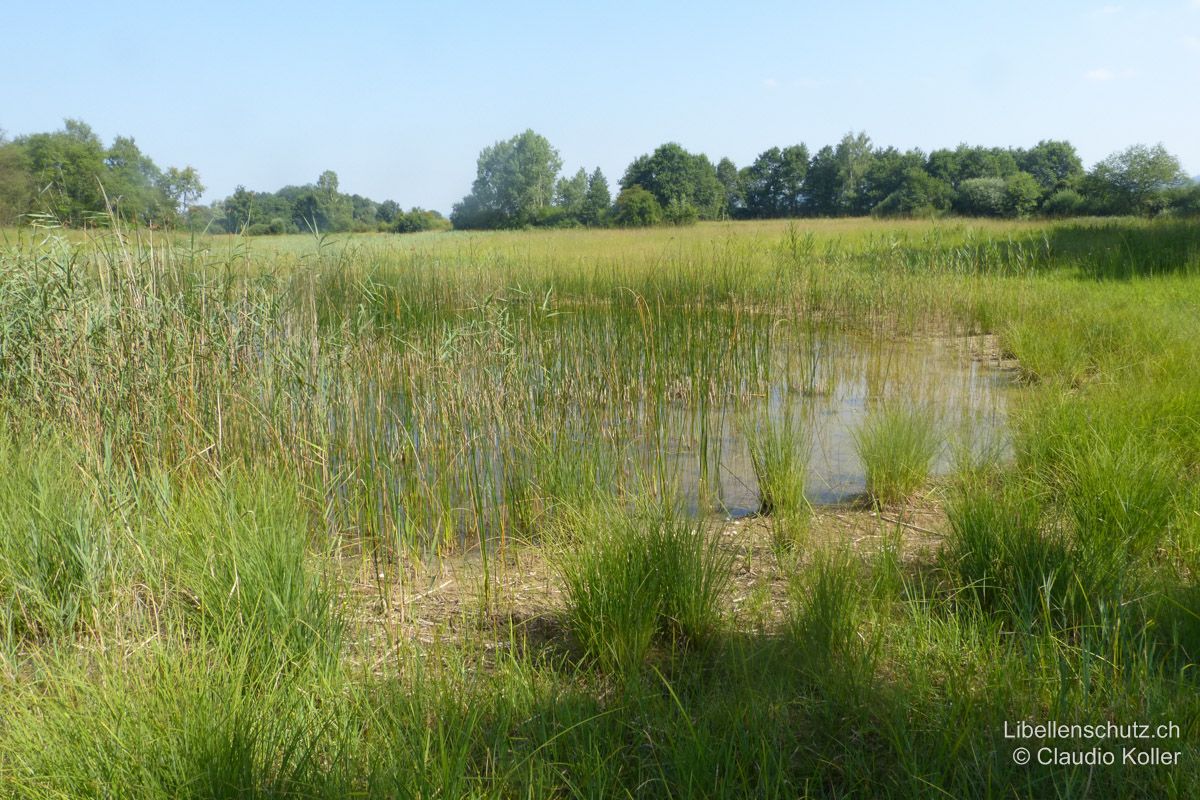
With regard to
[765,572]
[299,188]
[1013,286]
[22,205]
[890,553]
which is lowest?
[765,572]

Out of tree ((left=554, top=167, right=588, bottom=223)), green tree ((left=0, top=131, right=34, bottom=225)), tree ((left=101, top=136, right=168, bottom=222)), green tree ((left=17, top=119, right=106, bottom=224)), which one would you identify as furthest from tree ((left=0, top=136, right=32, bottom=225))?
tree ((left=554, top=167, right=588, bottom=223))

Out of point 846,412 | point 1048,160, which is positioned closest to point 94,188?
point 846,412

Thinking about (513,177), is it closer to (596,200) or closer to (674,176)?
(596,200)

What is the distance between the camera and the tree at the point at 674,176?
44812 millimetres

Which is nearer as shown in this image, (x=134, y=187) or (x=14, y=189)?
(x=134, y=187)

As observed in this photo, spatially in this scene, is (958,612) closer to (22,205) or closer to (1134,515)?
(1134,515)

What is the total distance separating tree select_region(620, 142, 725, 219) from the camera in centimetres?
4481

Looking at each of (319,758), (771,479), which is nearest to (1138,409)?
(771,479)

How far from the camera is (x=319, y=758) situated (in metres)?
Answer: 1.51

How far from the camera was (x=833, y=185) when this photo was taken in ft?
160

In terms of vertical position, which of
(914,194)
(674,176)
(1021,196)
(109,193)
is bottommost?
(109,193)

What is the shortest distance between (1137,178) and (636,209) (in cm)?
1624

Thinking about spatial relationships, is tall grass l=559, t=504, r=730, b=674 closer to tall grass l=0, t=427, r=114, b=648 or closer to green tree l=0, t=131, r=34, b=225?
tall grass l=0, t=427, r=114, b=648

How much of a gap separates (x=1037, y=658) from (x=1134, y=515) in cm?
95
